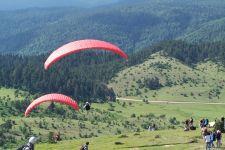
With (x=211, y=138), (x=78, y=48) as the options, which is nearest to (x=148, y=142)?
(x=211, y=138)

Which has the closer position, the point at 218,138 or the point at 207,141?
the point at 207,141

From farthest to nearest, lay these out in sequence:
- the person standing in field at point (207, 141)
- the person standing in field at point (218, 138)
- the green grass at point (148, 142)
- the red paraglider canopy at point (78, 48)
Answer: the green grass at point (148, 142) < the red paraglider canopy at point (78, 48) < the person standing in field at point (218, 138) < the person standing in field at point (207, 141)

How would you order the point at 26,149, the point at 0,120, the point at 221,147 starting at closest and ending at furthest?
1. the point at 26,149
2. the point at 221,147
3. the point at 0,120

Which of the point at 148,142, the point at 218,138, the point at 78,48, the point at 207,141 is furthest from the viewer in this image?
the point at 148,142

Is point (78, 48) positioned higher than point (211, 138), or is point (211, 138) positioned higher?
point (78, 48)

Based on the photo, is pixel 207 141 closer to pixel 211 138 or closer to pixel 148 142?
pixel 211 138

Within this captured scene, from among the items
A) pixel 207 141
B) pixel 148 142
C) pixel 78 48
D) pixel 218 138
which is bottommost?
pixel 148 142

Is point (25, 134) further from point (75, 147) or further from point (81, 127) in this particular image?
point (75, 147)

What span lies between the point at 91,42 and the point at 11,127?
12632 centimetres

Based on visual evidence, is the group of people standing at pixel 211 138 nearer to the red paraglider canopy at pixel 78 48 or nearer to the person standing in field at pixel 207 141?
the person standing in field at pixel 207 141

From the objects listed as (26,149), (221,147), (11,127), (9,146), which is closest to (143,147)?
(221,147)

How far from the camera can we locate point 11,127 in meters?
174

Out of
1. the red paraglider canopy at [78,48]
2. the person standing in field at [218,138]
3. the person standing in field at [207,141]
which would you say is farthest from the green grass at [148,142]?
the red paraglider canopy at [78,48]

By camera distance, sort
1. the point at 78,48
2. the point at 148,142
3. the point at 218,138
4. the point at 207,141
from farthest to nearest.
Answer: the point at 148,142 → the point at 78,48 → the point at 218,138 → the point at 207,141
